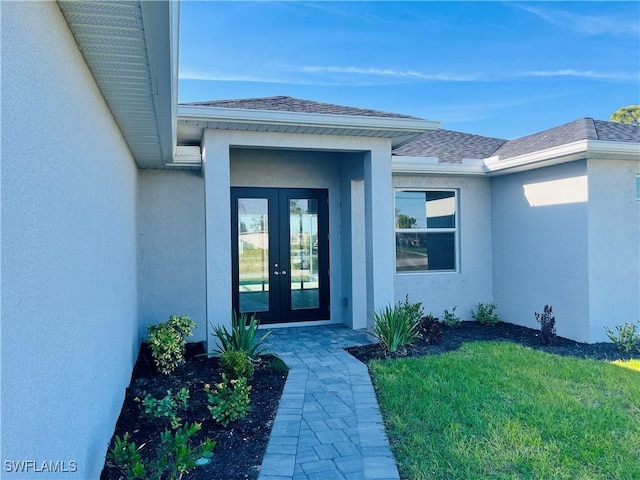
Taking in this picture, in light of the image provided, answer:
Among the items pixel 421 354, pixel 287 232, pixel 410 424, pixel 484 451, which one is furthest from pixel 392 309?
pixel 484 451

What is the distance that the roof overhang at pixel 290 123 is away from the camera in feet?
20.9

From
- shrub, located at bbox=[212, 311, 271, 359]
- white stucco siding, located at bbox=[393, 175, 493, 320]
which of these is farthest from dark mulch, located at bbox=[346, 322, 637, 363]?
shrub, located at bbox=[212, 311, 271, 359]

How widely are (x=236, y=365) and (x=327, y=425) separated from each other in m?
1.67

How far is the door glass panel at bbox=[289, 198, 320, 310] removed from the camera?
9.28m

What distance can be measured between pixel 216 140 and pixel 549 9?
42.2 feet

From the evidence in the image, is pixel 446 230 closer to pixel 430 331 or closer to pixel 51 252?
pixel 430 331

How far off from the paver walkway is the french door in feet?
6.66

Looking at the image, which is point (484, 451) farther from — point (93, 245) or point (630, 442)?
point (93, 245)

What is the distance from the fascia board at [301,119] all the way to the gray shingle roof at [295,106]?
0.61 feet

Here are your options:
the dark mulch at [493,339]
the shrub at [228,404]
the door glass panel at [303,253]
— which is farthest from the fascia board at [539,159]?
the shrub at [228,404]

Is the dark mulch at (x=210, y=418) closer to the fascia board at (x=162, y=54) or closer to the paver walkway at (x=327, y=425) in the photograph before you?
the paver walkway at (x=327, y=425)

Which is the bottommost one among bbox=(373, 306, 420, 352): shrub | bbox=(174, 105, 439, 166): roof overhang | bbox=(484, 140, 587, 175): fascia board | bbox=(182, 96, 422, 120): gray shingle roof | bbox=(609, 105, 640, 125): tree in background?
bbox=(373, 306, 420, 352): shrub

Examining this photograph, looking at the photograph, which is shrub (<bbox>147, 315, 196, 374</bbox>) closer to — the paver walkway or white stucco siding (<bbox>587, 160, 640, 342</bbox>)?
the paver walkway

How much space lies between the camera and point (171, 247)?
8086 millimetres
